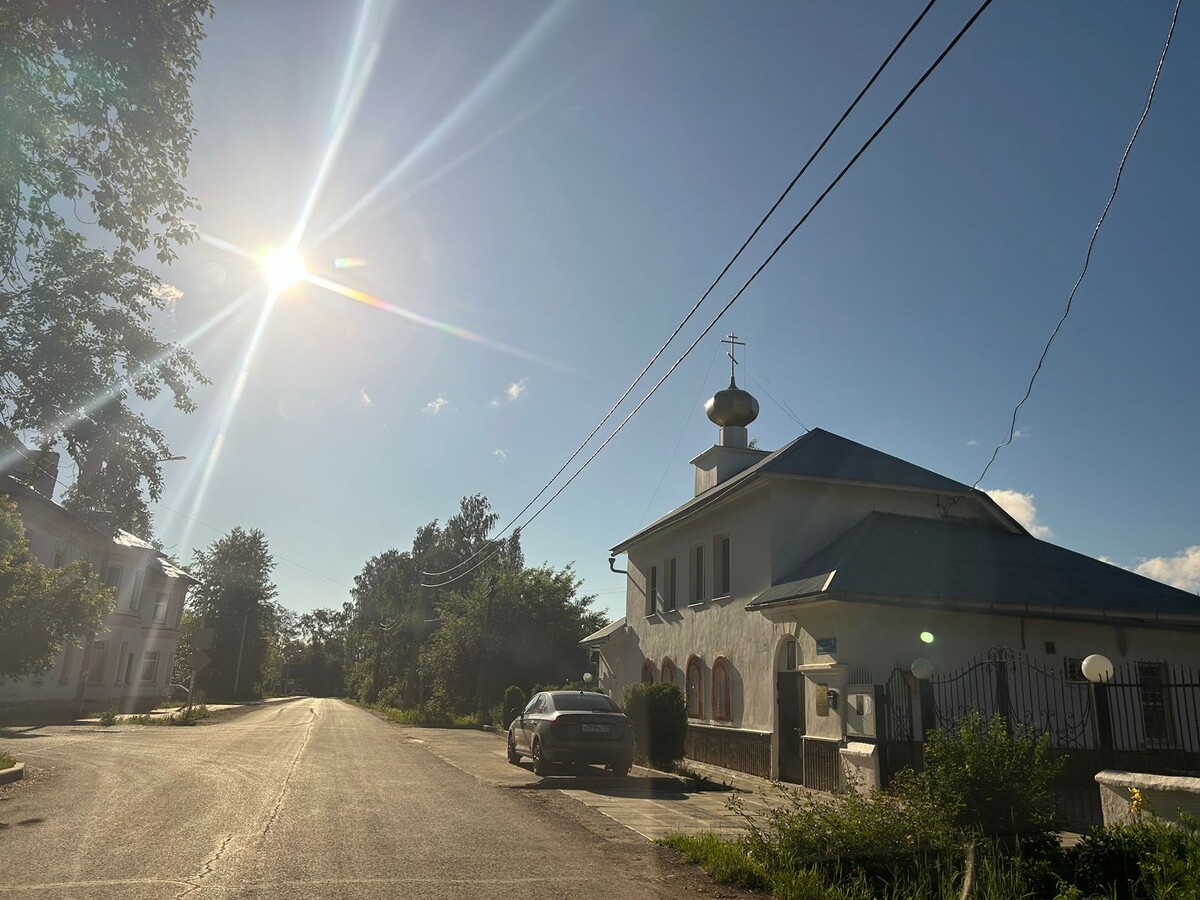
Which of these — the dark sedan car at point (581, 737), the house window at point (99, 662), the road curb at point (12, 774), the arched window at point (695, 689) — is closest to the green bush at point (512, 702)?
the arched window at point (695, 689)

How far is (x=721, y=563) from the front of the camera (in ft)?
73.5

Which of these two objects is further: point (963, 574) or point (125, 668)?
point (125, 668)

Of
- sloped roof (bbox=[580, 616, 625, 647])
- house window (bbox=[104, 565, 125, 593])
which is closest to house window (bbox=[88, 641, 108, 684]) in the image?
house window (bbox=[104, 565, 125, 593])

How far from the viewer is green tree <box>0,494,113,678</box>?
20219 mm

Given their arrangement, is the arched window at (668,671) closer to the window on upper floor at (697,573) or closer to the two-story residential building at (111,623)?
the window on upper floor at (697,573)

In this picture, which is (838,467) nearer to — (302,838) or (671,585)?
(671,585)

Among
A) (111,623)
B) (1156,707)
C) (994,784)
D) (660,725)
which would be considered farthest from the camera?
(111,623)

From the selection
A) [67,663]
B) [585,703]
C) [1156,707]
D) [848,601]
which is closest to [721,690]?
[585,703]

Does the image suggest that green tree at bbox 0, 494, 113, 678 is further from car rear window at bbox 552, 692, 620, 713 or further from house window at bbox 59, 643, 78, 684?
house window at bbox 59, 643, 78, 684

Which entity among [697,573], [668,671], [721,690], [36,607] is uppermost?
[697,573]

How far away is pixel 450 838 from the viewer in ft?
27.9

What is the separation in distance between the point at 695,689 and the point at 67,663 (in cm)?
2892

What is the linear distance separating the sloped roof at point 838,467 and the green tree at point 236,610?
177ft

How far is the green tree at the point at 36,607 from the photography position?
20.2 meters
